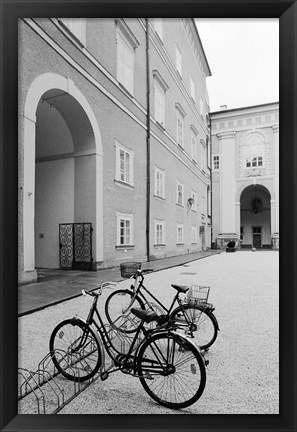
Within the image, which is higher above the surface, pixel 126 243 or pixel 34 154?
pixel 34 154

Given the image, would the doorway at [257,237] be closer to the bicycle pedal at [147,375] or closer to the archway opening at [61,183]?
the archway opening at [61,183]

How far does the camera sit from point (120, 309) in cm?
327

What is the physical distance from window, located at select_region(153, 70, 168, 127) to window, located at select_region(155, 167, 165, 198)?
1787 mm

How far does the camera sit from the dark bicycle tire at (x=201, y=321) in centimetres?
A: 280

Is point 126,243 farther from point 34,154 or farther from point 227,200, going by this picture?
point 227,200

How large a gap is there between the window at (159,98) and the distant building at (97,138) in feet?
0.15

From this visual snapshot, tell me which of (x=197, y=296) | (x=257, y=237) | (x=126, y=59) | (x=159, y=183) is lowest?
(x=257, y=237)

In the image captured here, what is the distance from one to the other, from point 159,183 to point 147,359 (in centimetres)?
953

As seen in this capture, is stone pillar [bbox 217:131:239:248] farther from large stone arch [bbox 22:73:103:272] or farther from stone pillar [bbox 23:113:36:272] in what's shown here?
stone pillar [bbox 23:113:36:272]

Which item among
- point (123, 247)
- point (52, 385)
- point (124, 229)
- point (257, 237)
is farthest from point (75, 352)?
point (257, 237)
